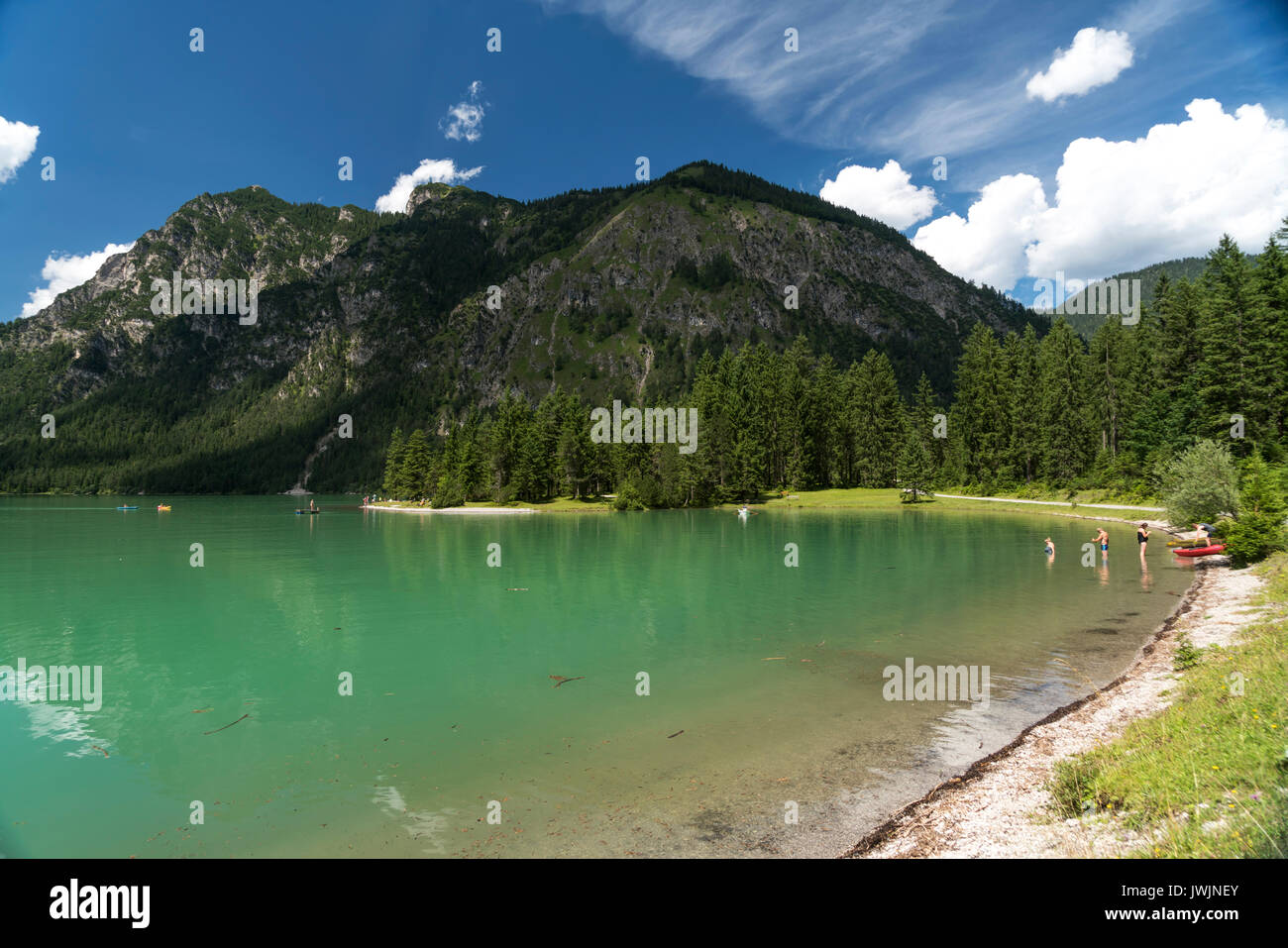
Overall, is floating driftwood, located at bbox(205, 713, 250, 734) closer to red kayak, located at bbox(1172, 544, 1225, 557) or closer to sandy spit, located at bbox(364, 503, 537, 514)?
red kayak, located at bbox(1172, 544, 1225, 557)

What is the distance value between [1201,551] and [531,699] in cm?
4273

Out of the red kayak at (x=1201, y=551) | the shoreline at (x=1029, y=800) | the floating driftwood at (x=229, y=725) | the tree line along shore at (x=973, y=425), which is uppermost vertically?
the tree line along shore at (x=973, y=425)

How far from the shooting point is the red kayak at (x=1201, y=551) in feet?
122

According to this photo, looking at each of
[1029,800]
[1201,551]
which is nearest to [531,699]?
[1029,800]

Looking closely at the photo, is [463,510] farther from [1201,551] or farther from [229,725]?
[1201,551]

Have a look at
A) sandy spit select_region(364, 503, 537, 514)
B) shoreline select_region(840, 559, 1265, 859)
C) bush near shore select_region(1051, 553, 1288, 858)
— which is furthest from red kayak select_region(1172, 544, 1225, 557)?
sandy spit select_region(364, 503, 537, 514)

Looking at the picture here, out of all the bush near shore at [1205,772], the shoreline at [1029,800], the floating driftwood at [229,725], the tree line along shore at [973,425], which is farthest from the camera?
the tree line along shore at [973,425]

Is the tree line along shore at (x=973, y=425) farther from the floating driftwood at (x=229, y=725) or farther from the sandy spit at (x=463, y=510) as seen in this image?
Result: the floating driftwood at (x=229, y=725)

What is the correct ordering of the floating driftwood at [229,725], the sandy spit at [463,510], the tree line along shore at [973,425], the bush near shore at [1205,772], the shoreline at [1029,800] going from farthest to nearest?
the sandy spit at [463,510] < the tree line along shore at [973,425] < the floating driftwood at [229,725] < the shoreline at [1029,800] < the bush near shore at [1205,772]

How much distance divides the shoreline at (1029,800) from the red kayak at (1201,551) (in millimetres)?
23547

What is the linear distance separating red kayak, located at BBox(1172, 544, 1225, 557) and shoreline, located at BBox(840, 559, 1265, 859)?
77.3ft

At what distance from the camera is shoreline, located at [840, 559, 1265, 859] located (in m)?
8.66

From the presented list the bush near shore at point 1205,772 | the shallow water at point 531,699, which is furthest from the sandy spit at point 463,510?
the bush near shore at point 1205,772
